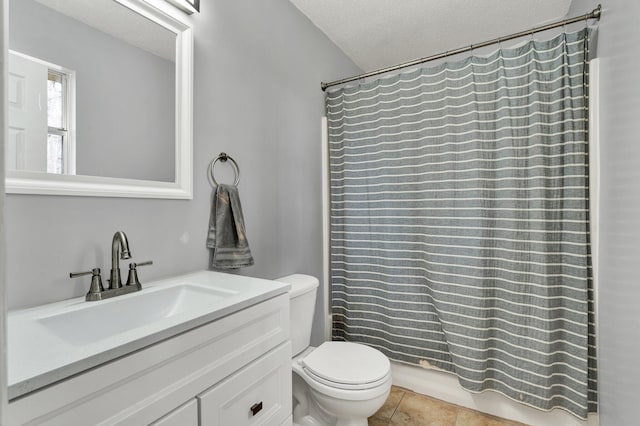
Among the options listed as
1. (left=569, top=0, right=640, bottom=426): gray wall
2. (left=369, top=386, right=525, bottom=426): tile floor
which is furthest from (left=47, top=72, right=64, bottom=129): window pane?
(left=369, top=386, right=525, bottom=426): tile floor

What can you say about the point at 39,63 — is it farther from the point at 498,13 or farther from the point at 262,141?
the point at 498,13

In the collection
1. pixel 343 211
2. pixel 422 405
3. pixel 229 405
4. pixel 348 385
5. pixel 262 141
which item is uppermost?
pixel 262 141

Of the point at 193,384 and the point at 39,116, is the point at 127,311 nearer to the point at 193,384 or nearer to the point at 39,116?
the point at 193,384

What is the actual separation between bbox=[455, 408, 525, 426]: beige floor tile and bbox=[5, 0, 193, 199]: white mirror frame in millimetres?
1863

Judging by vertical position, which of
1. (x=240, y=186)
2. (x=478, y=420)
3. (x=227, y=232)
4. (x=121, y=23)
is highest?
(x=121, y=23)

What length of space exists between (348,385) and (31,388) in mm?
1117

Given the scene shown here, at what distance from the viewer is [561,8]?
6.48 ft

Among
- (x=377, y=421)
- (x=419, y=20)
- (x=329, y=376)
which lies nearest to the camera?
(x=329, y=376)

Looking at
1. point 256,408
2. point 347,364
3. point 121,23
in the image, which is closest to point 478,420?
point 347,364

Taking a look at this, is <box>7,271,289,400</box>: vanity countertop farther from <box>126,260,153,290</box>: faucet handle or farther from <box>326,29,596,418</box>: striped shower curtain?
<box>326,29,596,418</box>: striped shower curtain

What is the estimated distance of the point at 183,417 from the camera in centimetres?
73

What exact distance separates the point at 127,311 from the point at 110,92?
75 cm

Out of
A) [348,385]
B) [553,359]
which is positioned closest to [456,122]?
[553,359]

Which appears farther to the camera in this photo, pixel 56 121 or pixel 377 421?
pixel 377 421
